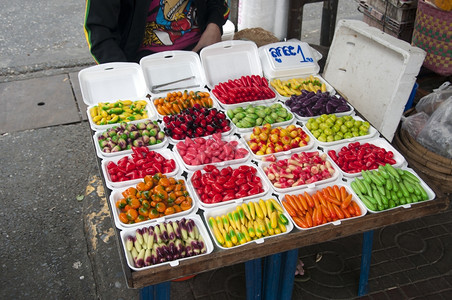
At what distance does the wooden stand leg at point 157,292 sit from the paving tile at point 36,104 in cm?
342

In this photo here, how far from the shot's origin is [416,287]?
11.1 feet

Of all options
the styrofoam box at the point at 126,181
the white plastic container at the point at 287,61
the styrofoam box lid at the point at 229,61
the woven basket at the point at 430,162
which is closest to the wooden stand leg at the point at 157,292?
the styrofoam box at the point at 126,181

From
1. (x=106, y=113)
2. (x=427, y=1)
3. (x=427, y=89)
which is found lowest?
(x=427, y=89)

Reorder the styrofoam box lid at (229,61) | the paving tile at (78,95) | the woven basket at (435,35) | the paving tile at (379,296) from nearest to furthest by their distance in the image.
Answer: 1. the paving tile at (379,296)
2. the styrofoam box lid at (229,61)
3. the woven basket at (435,35)
4. the paving tile at (78,95)

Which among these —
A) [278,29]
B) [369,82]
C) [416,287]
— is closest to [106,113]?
[369,82]

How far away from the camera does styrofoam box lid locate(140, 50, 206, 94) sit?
3.57 metres

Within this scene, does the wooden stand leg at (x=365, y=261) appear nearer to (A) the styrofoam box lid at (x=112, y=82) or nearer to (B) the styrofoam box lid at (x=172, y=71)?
(B) the styrofoam box lid at (x=172, y=71)

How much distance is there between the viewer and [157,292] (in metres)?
2.40

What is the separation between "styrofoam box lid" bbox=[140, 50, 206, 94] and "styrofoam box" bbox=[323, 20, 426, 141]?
1.28 metres

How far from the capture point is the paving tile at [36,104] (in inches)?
210

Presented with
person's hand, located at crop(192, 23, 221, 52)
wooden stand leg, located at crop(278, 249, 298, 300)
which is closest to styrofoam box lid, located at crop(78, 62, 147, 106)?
person's hand, located at crop(192, 23, 221, 52)

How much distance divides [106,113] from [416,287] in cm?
265

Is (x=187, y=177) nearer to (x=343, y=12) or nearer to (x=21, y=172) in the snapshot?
(x=21, y=172)

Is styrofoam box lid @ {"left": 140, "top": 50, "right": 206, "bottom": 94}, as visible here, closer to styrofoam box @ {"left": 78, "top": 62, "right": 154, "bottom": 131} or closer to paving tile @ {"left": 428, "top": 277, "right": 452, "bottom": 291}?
styrofoam box @ {"left": 78, "top": 62, "right": 154, "bottom": 131}
